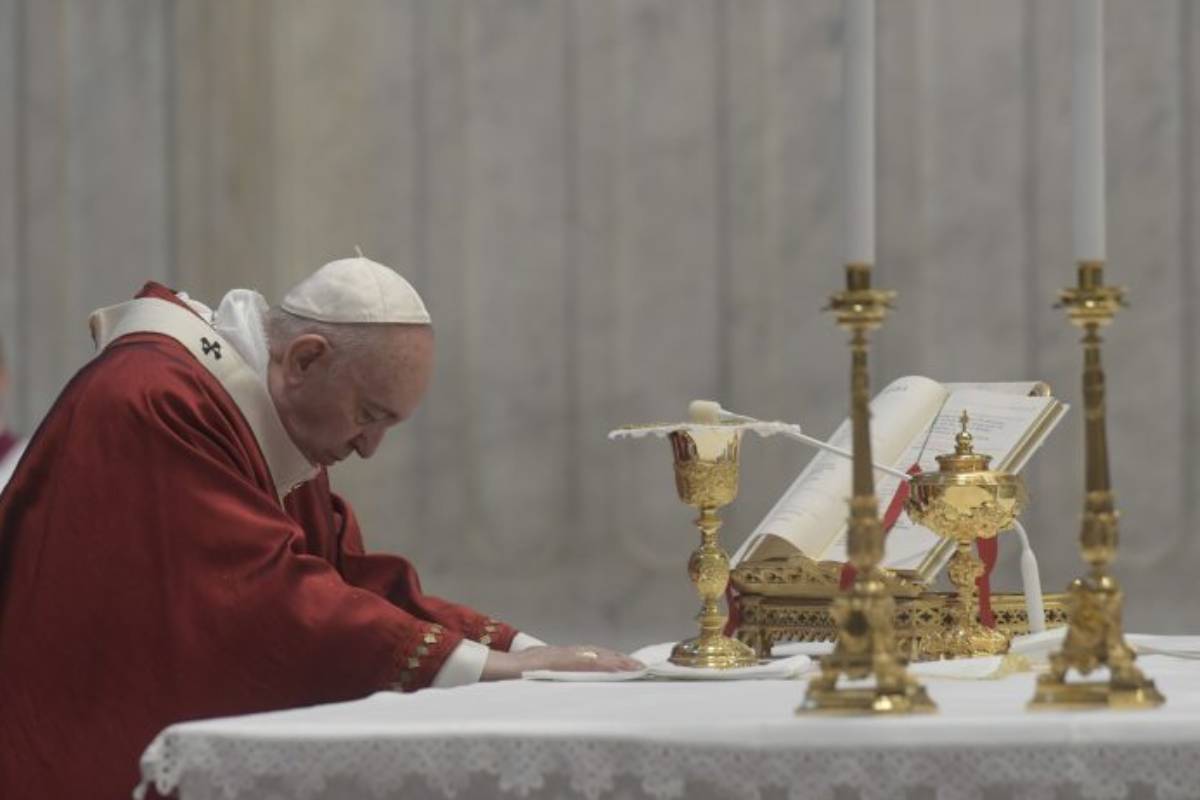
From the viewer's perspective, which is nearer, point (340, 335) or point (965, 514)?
point (965, 514)

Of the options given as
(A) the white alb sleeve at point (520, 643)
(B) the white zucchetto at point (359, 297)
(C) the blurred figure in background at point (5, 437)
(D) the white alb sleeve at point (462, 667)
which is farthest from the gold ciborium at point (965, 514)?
(C) the blurred figure in background at point (5, 437)

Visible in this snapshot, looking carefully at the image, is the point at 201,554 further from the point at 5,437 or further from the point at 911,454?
the point at 5,437

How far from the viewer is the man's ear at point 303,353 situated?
13.3 feet

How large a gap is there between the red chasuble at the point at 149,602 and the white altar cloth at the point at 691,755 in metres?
0.94

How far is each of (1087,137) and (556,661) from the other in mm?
1214

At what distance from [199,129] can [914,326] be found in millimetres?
2031

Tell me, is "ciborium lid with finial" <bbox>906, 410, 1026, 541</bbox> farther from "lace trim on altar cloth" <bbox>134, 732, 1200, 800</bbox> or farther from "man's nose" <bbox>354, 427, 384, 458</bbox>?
"man's nose" <bbox>354, 427, 384, 458</bbox>

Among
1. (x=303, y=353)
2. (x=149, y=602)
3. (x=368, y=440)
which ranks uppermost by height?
(x=303, y=353)

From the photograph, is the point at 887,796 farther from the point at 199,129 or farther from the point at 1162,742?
the point at 199,129

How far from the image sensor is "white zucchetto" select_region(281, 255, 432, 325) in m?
4.03

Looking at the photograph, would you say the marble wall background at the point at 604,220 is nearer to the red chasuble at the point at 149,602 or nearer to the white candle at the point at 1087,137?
the red chasuble at the point at 149,602

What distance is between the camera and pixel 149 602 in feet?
12.1

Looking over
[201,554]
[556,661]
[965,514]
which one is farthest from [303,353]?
[965,514]

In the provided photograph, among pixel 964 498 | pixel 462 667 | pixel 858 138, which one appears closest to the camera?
pixel 858 138
